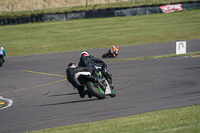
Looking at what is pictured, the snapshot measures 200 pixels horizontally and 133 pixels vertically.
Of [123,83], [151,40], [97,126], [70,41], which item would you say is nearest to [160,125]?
[97,126]

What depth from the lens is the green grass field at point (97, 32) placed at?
108 feet

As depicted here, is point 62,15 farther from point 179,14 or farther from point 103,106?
point 103,106

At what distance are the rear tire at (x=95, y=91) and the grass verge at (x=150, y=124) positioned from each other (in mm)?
2359

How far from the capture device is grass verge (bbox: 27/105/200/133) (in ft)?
19.1

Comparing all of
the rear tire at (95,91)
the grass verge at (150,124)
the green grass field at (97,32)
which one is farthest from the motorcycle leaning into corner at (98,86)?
the green grass field at (97,32)

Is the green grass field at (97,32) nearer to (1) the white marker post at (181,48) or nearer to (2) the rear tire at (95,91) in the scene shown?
(1) the white marker post at (181,48)

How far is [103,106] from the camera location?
8.89 meters

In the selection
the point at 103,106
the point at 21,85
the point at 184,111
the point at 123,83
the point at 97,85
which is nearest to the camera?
the point at 184,111

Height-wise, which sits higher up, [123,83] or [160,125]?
[160,125]

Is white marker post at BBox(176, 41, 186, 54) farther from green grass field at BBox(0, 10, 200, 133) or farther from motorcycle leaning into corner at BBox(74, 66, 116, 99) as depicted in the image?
motorcycle leaning into corner at BBox(74, 66, 116, 99)

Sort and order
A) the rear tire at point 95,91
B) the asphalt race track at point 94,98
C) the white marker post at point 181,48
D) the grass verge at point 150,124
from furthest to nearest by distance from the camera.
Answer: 1. the white marker post at point 181,48
2. the rear tire at point 95,91
3. the asphalt race track at point 94,98
4. the grass verge at point 150,124

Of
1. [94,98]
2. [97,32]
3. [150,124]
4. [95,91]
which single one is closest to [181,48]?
[94,98]

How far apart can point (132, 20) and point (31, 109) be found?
32.7 m

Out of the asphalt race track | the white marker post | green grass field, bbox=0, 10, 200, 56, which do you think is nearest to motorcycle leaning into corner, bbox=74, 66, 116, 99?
the asphalt race track
